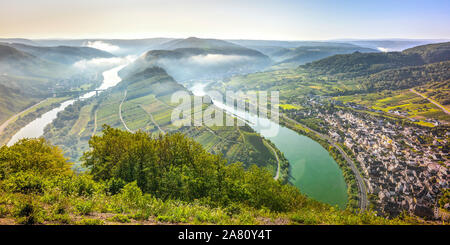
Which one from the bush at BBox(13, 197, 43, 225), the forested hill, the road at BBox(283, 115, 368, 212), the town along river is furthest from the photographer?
the forested hill

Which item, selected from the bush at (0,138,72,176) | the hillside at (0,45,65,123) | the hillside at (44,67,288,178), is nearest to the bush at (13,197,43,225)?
the bush at (0,138,72,176)

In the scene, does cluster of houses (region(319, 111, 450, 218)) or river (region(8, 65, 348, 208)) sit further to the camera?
river (region(8, 65, 348, 208))

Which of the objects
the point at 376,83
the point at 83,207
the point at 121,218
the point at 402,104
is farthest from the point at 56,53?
the point at 402,104

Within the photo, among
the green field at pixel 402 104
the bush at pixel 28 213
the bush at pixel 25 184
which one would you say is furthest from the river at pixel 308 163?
the bush at pixel 28 213

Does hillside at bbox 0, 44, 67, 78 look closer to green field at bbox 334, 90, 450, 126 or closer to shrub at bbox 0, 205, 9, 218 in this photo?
shrub at bbox 0, 205, 9, 218

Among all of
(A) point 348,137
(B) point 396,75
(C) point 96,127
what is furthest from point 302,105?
(C) point 96,127

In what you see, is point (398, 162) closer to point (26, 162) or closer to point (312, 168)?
point (312, 168)

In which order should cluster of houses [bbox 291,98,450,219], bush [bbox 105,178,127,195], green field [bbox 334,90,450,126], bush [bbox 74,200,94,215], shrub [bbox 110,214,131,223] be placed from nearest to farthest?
shrub [bbox 110,214,131,223]
bush [bbox 74,200,94,215]
bush [bbox 105,178,127,195]
cluster of houses [bbox 291,98,450,219]
green field [bbox 334,90,450,126]

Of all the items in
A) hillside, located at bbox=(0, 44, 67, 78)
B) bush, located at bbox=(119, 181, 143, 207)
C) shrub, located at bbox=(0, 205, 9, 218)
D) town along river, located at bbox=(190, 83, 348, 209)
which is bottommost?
town along river, located at bbox=(190, 83, 348, 209)
